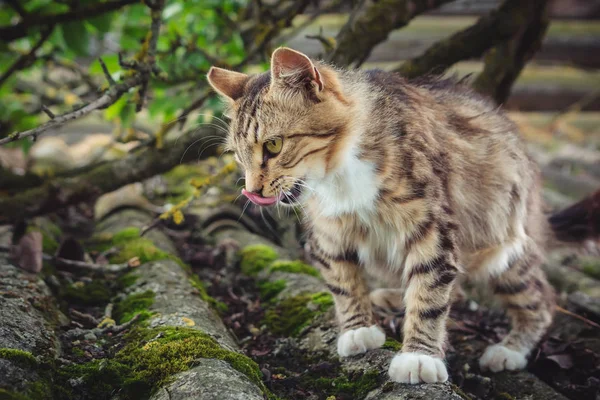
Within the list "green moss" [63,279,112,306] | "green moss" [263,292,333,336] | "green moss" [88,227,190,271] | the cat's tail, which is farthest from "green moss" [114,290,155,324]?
the cat's tail

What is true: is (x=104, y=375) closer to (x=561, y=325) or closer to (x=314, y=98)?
(x=314, y=98)

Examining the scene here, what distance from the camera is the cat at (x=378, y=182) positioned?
2621 mm

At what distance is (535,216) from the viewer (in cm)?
348

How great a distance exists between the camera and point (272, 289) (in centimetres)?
354

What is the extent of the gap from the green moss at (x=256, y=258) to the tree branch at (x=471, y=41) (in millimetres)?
1486

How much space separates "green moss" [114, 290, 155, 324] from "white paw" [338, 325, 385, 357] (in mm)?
871

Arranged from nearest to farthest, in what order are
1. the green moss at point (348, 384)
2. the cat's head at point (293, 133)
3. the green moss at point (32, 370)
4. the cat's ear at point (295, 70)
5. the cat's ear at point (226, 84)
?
the green moss at point (32, 370), the green moss at point (348, 384), the cat's ear at point (295, 70), the cat's head at point (293, 133), the cat's ear at point (226, 84)

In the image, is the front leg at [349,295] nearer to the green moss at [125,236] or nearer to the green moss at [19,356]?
the green moss at [19,356]

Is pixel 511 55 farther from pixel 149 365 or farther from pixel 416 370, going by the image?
pixel 149 365

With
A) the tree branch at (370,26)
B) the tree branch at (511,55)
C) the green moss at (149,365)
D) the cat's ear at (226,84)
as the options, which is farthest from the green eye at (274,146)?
the tree branch at (511,55)

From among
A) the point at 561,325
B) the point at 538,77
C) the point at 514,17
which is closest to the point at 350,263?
the point at 561,325

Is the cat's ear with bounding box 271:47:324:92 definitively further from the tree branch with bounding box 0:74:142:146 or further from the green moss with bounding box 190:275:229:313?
the green moss with bounding box 190:275:229:313

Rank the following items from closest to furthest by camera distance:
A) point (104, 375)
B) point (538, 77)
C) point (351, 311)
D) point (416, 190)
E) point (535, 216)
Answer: point (104, 375), point (416, 190), point (351, 311), point (535, 216), point (538, 77)

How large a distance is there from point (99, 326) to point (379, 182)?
1389 millimetres
